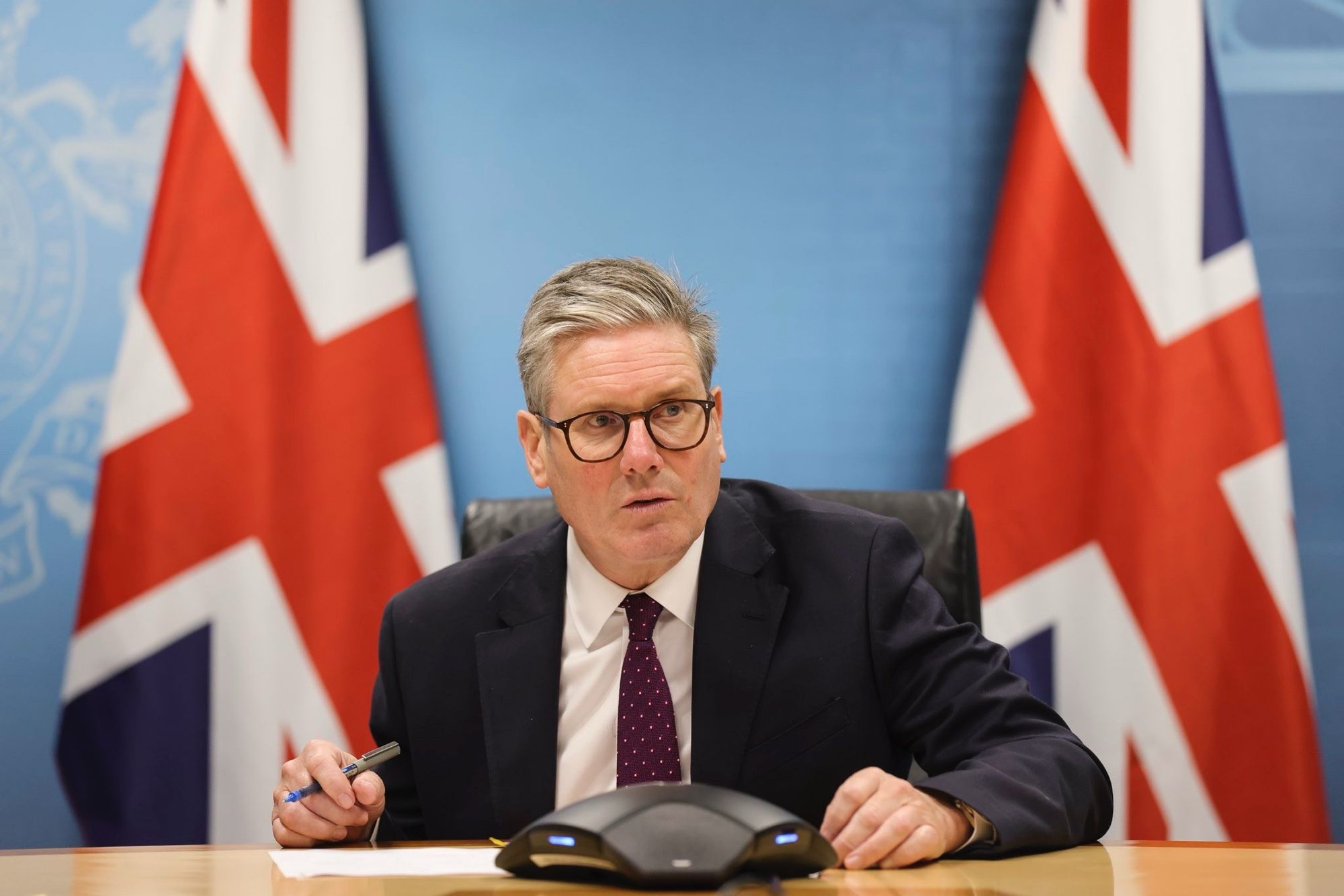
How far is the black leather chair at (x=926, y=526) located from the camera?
2.03 meters

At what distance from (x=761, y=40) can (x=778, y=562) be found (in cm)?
175

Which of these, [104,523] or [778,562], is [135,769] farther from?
[778,562]

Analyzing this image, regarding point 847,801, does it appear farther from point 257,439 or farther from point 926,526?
point 257,439

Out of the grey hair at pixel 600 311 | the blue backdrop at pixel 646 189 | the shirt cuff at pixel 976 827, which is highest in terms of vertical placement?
the blue backdrop at pixel 646 189

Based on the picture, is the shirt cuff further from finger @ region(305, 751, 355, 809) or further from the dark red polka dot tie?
finger @ region(305, 751, 355, 809)

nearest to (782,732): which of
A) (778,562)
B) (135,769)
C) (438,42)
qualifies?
(778,562)

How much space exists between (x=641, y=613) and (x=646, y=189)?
1601 millimetres

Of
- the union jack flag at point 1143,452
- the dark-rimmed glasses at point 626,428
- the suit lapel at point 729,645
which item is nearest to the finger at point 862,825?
the suit lapel at point 729,645

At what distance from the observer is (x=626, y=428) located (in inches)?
72.9

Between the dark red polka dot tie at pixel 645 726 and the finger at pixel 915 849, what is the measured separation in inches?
19.6

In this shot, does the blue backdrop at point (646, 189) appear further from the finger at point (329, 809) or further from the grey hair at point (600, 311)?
the finger at point (329, 809)

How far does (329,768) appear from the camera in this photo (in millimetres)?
1533

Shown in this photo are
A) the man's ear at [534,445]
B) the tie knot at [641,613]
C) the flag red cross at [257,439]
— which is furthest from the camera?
the flag red cross at [257,439]

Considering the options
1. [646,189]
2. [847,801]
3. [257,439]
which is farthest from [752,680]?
[646,189]
